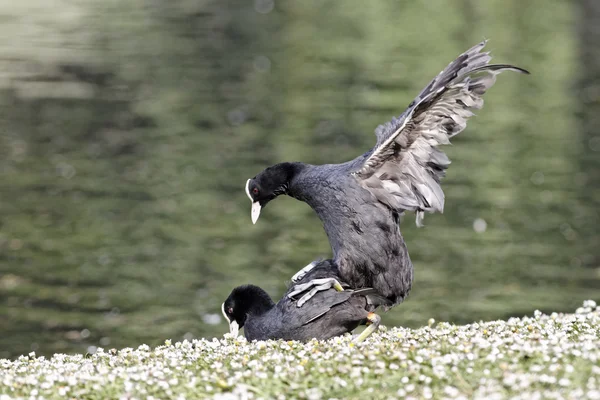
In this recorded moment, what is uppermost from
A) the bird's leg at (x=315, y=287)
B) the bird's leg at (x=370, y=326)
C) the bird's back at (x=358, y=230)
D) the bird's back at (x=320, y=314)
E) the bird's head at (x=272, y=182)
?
the bird's head at (x=272, y=182)

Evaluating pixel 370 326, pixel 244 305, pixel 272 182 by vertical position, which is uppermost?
pixel 272 182

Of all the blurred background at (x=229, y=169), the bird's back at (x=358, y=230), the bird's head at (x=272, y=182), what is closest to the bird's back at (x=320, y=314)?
the bird's back at (x=358, y=230)

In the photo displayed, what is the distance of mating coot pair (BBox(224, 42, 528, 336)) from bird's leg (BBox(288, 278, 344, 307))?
0.01 meters

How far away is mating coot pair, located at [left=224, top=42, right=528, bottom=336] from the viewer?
10312 millimetres

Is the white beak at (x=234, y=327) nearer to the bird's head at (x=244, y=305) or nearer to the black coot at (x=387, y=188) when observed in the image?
the bird's head at (x=244, y=305)

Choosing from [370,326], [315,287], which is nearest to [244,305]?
[315,287]

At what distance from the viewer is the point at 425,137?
10.4 metres

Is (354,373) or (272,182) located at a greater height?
(272,182)

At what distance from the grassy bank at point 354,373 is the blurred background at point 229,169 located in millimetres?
9323

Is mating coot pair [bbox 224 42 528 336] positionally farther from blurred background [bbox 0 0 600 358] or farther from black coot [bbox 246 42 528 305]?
blurred background [bbox 0 0 600 358]

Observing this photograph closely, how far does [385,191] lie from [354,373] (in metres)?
2.86

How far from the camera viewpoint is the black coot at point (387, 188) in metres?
10.3

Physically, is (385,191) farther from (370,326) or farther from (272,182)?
(370,326)

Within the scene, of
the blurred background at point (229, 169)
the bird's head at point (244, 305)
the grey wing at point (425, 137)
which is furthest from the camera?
the blurred background at point (229, 169)
